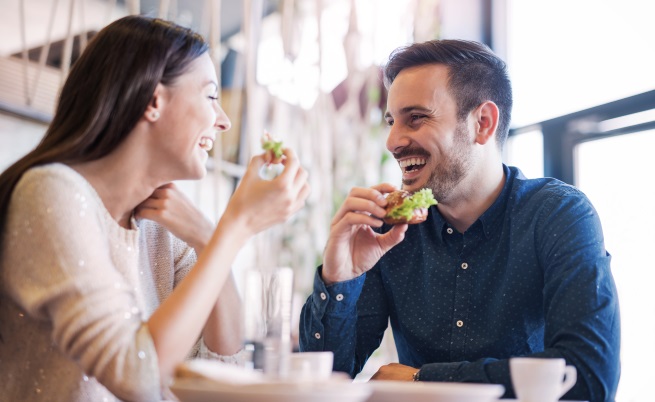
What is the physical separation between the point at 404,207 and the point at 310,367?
33.3 inches

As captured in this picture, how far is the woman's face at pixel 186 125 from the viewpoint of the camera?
1489 millimetres

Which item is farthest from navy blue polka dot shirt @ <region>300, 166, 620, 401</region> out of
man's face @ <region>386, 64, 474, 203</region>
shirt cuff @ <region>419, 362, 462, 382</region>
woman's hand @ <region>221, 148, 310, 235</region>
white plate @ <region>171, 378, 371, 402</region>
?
white plate @ <region>171, 378, 371, 402</region>

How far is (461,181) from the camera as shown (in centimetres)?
218

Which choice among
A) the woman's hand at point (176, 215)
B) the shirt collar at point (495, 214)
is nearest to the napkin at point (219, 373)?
the woman's hand at point (176, 215)

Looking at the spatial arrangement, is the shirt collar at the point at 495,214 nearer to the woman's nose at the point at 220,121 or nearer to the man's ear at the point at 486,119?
the man's ear at the point at 486,119

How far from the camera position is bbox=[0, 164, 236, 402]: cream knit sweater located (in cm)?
115

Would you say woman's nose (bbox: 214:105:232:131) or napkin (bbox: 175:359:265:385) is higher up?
woman's nose (bbox: 214:105:232:131)

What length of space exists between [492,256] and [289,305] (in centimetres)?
111

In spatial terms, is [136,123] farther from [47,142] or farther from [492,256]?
[492,256]

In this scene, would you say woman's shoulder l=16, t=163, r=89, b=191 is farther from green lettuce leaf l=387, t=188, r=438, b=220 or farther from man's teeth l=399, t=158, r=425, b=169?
man's teeth l=399, t=158, r=425, b=169

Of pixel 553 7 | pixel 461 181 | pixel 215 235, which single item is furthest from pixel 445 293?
pixel 553 7

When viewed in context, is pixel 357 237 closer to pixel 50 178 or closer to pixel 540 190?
pixel 540 190

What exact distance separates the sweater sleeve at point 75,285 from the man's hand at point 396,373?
67 cm

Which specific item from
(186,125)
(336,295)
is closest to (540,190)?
(336,295)
